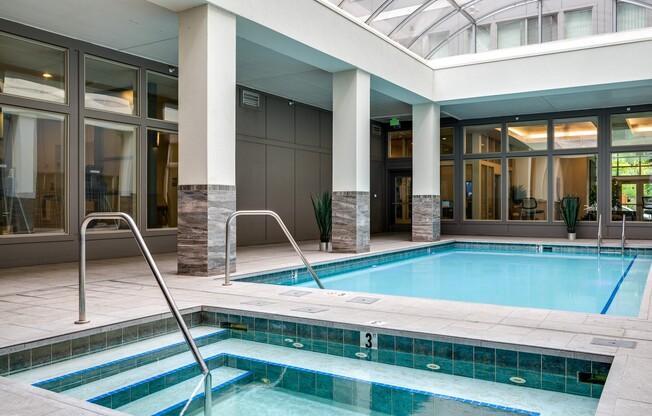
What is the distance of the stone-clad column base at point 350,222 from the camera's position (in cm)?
957

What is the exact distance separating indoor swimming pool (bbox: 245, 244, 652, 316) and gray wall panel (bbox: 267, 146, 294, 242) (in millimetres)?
3244

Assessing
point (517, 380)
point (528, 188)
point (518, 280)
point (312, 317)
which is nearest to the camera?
point (517, 380)

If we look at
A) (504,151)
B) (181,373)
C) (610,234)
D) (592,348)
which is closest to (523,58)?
(504,151)

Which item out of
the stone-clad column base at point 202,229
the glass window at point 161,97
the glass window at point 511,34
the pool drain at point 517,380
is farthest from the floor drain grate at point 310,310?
the glass window at point 511,34

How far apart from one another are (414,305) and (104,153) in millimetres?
6158

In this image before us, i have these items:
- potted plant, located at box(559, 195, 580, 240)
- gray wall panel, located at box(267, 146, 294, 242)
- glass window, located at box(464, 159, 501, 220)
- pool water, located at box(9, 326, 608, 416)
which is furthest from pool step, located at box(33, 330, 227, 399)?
glass window, located at box(464, 159, 501, 220)

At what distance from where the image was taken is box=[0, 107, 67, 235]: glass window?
7395mm


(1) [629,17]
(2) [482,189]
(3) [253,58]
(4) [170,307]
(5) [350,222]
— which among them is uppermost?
(1) [629,17]

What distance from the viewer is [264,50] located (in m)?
8.58

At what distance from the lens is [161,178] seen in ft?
31.8

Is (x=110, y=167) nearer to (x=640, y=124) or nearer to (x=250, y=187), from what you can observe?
(x=250, y=187)

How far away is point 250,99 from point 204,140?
5195mm

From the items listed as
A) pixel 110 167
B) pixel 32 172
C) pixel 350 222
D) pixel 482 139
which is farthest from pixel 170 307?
pixel 482 139

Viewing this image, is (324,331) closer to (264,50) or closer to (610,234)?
(264,50)
